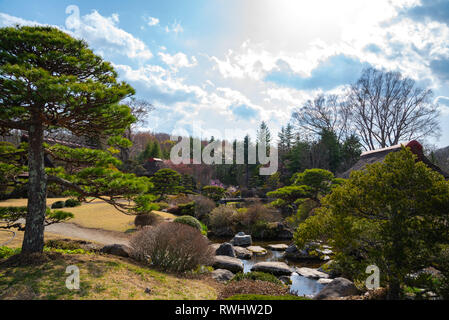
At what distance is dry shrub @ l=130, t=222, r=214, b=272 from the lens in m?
6.84

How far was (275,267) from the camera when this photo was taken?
9.03 m

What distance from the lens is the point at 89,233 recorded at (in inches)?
501

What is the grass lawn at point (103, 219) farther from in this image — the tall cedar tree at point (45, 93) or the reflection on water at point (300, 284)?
the tall cedar tree at point (45, 93)

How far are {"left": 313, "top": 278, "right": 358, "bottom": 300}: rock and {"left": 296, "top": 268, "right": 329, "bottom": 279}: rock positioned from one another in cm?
313

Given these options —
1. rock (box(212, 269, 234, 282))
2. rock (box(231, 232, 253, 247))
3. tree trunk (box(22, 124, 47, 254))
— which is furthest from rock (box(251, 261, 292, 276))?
tree trunk (box(22, 124, 47, 254))

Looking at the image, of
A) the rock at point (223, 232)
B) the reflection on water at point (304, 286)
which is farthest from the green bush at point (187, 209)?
the reflection on water at point (304, 286)

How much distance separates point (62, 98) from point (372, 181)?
586cm

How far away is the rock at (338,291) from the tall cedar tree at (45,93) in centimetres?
579

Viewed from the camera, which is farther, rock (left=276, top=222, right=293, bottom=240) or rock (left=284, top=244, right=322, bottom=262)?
rock (left=276, top=222, right=293, bottom=240)

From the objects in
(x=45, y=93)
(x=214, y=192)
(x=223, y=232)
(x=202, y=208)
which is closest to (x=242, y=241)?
(x=223, y=232)

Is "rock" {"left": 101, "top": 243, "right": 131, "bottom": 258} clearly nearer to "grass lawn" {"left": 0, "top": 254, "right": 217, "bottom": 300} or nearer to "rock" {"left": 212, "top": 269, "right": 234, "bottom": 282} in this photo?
"grass lawn" {"left": 0, "top": 254, "right": 217, "bottom": 300}

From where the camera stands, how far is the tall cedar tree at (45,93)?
4645 mm

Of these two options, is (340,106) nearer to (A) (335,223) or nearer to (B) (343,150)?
(B) (343,150)
